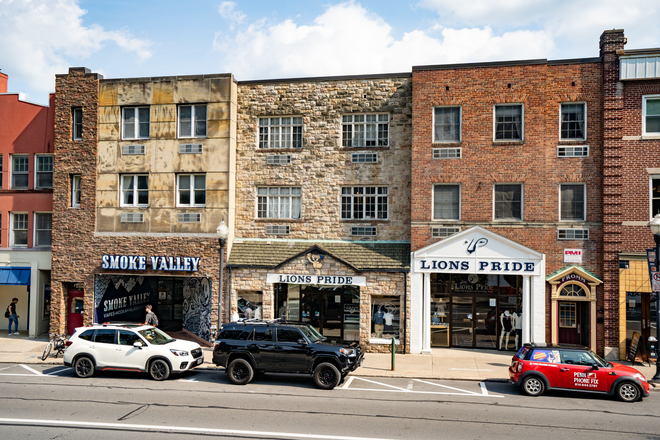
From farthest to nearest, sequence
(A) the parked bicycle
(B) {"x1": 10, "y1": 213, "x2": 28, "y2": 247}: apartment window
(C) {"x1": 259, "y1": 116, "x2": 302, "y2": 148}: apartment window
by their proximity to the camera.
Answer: (B) {"x1": 10, "y1": 213, "x2": 28, "y2": 247}: apartment window < (C) {"x1": 259, "y1": 116, "x2": 302, "y2": 148}: apartment window < (A) the parked bicycle

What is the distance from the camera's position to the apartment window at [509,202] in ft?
64.5

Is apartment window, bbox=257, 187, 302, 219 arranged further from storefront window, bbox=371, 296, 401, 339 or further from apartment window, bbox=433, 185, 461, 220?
apartment window, bbox=433, 185, 461, 220

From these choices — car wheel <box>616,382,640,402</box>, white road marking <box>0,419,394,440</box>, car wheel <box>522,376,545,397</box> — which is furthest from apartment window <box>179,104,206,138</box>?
car wheel <box>616,382,640,402</box>

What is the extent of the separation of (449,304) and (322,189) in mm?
6964

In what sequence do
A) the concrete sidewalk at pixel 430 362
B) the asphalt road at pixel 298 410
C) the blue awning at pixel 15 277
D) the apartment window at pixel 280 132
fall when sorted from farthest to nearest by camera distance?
the blue awning at pixel 15 277 < the apartment window at pixel 280 132 < the concrete sidewalk at pixel 430 362 < the asphalt road at pixel 298 410

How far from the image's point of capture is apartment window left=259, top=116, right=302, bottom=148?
21.9 m

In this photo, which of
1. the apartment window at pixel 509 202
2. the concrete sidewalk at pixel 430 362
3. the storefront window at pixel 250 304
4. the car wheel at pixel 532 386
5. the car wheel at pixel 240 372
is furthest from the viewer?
the storefront window at pixel 250 304

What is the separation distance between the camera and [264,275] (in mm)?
20953

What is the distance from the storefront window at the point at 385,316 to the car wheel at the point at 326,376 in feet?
19.6

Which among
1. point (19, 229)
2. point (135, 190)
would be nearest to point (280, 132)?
point (135, 190)

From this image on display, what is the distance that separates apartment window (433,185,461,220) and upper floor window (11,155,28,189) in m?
18.5

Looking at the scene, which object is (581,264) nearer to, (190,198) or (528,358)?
(528,358)

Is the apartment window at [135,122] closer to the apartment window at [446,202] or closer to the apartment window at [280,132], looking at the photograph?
the apartment window at [280,132]

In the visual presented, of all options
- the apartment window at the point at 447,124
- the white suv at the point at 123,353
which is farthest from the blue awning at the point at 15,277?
the apartment window at the point at 447,124
